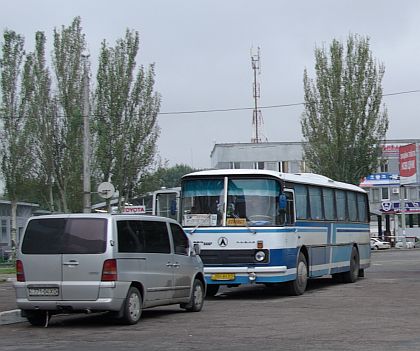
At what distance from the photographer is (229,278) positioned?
1944cm

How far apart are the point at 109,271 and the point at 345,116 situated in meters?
42.3

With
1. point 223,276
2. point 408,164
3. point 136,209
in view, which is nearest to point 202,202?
point 223,276

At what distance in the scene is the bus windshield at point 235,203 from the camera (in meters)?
19.6

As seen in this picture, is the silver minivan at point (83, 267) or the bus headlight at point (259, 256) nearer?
the silver minivan at point (83, 267)

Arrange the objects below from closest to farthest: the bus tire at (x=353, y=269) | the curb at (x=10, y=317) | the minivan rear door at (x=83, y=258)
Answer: the minivan rear door at (x=83, y=258), the curb at (x=10, y=317), the bus tire at (x=353, y=269)

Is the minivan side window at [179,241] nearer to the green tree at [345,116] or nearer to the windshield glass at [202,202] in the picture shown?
the windshield glass at [202,202]

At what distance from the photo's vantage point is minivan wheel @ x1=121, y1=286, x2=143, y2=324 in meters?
13.7

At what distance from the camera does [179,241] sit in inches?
632

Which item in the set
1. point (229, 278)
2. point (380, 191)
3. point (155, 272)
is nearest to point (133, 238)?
point (155, 272)

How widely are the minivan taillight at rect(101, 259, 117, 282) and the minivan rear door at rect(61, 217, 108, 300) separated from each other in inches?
2.5

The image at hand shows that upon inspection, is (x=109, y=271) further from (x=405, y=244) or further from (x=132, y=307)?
(x=405, y=244)

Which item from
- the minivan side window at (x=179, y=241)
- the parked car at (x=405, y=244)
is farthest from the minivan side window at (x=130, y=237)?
the parked car at (x=405, y=244)

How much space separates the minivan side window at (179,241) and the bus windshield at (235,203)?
134 inches

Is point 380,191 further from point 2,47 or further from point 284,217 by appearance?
point 284,217
